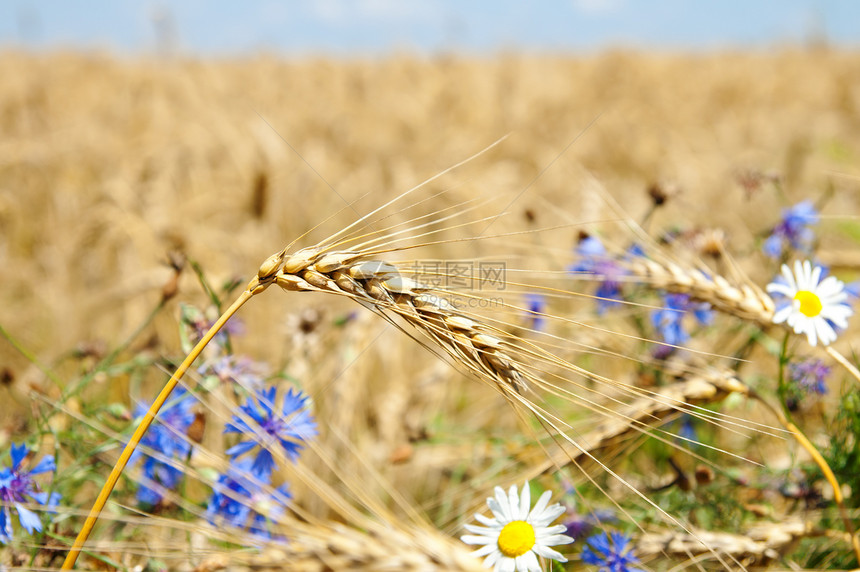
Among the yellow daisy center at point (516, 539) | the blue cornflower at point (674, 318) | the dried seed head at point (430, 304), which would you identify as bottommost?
the yellow daisy center at point (516, 539)

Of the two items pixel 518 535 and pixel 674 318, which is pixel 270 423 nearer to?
pixel 518 535

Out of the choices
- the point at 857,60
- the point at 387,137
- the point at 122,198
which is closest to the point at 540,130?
the point at 387,137

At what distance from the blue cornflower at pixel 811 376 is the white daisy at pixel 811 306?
23 centimetres

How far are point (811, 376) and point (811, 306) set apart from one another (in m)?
0.30

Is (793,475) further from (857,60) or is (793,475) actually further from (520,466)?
(857,60)

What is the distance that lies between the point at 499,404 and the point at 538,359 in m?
1.17

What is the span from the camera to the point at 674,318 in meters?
1.28

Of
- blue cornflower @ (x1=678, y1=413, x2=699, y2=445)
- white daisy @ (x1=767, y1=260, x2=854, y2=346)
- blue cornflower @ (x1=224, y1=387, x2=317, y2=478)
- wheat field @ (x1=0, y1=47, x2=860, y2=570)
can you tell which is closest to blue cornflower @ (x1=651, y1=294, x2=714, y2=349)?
wheat field @ (x1=0, y1=47, x2=860, y2=570)

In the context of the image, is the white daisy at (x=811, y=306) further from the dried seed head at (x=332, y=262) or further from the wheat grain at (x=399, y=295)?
the dried seed head at (x=332, y=262)

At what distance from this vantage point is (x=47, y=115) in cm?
471

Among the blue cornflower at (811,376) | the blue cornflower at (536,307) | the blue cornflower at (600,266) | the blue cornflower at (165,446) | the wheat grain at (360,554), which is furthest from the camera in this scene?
the blue cornflower at (536,307)

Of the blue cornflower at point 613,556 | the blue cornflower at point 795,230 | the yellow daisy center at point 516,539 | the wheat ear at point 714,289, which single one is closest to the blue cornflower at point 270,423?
the yellow daisy center at point 516,539

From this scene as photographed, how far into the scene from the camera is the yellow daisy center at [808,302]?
34.5 inches

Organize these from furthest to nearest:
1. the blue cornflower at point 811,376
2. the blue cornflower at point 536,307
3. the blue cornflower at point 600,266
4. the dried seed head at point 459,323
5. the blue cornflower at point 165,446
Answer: the blue cornflower at point 536,307, the blue cornflower at point 600,266, the blue cornflower at point 811,376, the blue cornflower at point 165,446, the dried seed head at point 459,323
